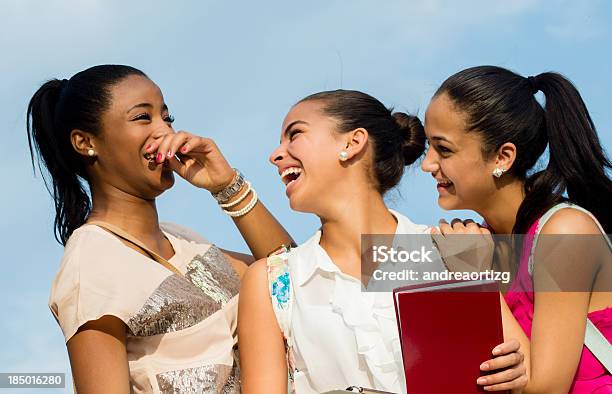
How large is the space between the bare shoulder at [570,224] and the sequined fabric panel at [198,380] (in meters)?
1.55

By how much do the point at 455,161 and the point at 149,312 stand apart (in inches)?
60.1

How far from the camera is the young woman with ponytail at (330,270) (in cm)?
388

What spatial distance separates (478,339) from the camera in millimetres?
3438

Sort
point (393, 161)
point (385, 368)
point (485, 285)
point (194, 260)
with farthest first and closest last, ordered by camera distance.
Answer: point (194, 260) < point (393, 161) < point (385, 368) < point (485, 285)

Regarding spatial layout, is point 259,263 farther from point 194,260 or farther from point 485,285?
point 485,285

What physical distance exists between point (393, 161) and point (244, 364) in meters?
1.18

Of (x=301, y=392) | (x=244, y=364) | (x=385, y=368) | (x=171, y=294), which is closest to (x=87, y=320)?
(x=171, y=294)

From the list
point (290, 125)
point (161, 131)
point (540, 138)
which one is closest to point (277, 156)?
Result: point (290, 125)

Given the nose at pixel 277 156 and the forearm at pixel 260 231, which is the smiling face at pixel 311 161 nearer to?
the nose at pixel 277 156

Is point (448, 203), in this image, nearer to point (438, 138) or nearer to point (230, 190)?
point (438, 138)

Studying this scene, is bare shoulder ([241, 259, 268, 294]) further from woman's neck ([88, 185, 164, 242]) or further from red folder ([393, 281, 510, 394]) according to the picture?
red folder ([393, 281, 510, 394])

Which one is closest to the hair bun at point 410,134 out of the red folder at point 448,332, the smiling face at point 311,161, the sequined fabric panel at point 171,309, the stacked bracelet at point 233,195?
the smiling face at point 311,161

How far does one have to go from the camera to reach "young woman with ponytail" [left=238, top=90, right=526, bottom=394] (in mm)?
3881

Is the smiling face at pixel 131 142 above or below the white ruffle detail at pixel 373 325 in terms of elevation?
above
